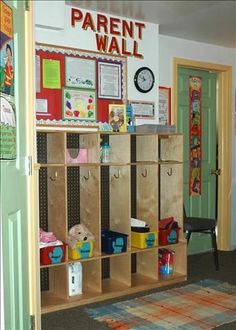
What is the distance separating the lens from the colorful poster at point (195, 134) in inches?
193

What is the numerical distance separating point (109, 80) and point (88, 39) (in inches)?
14.8

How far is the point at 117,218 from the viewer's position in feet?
12.3

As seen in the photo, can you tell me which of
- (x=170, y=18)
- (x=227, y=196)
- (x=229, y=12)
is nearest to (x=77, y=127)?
(x=170, y=18)

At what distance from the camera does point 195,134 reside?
16.2 ft

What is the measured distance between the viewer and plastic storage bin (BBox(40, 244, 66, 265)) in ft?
10.5

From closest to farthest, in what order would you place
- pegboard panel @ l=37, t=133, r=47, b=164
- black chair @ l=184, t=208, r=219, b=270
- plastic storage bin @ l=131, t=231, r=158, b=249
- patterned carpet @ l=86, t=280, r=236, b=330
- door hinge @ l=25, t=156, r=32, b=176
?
1. door hinge @ l=25, t=156, r=32, b=176
2. patterned carpet @ l=86, t=280, r=236, b=330
3. pegboard panel @ l=37, t=133, r=47, b=164
4. plastic storage bin @ l=131, t=231, r=158, b=249
5. black chair @ l=184, t=208, r=219, b=270

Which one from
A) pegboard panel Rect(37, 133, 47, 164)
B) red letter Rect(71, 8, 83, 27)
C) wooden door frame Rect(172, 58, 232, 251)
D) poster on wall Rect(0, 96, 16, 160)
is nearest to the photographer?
poster on wall Rect(0, 96, 16, 160)

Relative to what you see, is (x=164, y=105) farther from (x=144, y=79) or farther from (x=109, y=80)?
(x=109, y=80)

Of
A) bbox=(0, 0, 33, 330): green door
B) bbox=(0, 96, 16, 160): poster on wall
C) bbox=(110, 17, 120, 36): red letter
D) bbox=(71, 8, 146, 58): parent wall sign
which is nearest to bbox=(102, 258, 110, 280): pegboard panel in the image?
bbox=(0, 0, 33, 330): green door

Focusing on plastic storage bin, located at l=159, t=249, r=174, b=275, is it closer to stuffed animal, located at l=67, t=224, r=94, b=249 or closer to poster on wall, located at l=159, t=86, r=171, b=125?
stuffed animal, located at l=67, t=224, r=94, b=249

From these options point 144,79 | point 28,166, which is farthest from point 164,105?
point 28,166

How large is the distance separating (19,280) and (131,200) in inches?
76.9

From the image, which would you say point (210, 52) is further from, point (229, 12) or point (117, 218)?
point (117, 218)

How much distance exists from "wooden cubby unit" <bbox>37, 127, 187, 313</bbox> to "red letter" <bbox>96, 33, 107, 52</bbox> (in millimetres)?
720
